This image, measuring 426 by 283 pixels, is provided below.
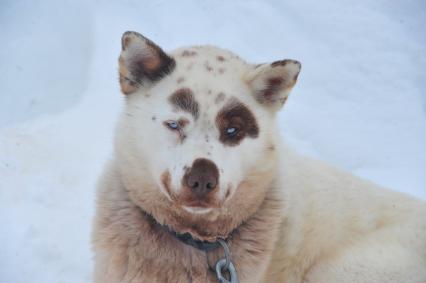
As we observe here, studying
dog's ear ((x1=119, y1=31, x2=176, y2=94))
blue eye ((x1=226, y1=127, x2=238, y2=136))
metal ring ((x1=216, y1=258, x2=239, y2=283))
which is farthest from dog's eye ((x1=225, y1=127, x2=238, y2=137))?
metal ring ((x1=216, y1=258, x2=239, y2=283))

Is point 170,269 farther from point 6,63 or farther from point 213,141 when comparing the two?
point 6,63

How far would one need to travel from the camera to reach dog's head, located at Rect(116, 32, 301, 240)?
2.69m

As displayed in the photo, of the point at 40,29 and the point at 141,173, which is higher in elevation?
the point at 40,29

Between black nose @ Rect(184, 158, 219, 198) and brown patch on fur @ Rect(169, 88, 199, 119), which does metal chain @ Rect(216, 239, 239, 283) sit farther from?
brown patch on fur @ Rect(169, 88, 199, 119)

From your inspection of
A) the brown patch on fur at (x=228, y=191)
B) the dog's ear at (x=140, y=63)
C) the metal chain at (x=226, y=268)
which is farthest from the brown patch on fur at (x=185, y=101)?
the metal chain at (x=226, y=268)

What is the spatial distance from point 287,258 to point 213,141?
56.4 inches

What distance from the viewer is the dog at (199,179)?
2787 mm

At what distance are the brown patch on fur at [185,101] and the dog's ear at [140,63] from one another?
24 centimetres

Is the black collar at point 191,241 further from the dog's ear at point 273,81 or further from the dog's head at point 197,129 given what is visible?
the dog's ear at point 273,81

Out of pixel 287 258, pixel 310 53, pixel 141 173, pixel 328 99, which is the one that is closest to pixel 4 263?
pixel 141 173

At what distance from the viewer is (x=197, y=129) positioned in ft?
9.20

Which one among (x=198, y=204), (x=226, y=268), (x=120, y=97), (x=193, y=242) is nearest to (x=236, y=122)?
(x=198, y=204)

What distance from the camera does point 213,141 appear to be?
2.78 m

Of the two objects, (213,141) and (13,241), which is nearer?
(213,141)
